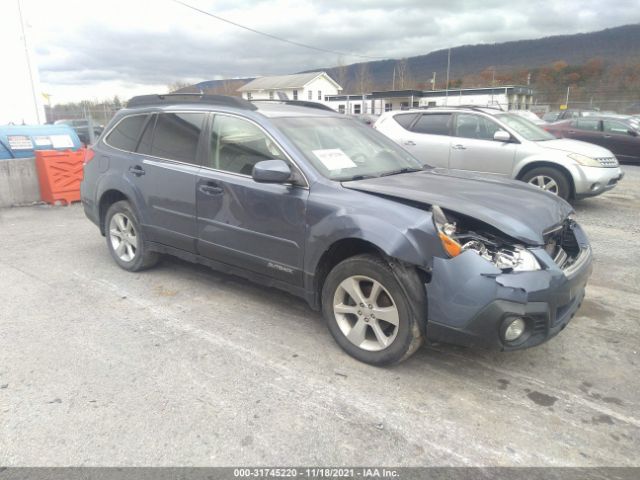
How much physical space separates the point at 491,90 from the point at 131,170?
4267cm

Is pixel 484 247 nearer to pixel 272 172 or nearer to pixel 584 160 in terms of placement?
pixel 272 172

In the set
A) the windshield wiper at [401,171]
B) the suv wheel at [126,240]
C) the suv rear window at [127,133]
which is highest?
the suv rear window at [127,133]

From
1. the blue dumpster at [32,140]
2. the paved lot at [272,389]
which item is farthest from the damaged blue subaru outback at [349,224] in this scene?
the blue dumpster at [32,140]

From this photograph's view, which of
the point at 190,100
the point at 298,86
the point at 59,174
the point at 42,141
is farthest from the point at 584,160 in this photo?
the point at 298,86

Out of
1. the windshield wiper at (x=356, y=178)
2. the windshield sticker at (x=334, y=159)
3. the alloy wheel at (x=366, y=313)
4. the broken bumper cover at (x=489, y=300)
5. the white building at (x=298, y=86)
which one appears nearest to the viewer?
the broken bumper cover at (x=489, y=300)

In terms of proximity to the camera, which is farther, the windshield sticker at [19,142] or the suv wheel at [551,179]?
the windshield sticker at [19,142]

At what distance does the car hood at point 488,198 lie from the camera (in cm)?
301

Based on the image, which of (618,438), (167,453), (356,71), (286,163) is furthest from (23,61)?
(356,71)

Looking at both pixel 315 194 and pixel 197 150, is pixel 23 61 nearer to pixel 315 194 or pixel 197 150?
pixel 197 150

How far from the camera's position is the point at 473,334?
2834 mm

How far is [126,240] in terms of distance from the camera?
5.16 m

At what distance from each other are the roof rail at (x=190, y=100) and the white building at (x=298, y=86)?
59.2 meters

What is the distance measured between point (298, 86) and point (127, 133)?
6169cm

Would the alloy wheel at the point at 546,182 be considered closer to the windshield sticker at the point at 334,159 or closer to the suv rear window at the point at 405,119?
the suv rear window at the point at 405,119
